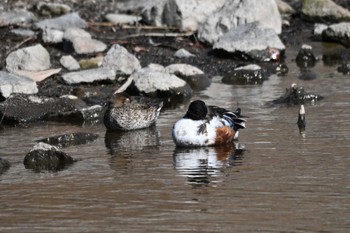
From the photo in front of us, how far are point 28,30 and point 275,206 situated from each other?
1115 centimetres

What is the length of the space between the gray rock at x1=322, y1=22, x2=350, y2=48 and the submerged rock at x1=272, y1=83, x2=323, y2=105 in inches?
224

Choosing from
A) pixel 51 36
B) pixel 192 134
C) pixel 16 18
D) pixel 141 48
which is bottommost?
pixel 192 134

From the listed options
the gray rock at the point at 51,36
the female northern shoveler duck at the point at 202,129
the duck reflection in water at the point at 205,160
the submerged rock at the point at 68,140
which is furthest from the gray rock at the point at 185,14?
the duck reflection in water at the point at 205,160

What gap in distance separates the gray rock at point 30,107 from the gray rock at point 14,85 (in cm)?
34

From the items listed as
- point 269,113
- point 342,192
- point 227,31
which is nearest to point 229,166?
point 342,192

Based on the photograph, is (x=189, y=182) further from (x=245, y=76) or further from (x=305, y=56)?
(x=305, y=56)

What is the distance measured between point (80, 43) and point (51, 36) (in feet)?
1.92

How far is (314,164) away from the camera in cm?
1053

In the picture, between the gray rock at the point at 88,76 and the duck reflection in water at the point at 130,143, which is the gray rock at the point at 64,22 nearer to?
the gray rock at the point at 88,76

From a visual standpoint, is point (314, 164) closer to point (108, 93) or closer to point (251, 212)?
point (251, 212)

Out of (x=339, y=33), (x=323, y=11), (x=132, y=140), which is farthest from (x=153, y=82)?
(x=323, y=11)

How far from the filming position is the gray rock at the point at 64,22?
19.4 m

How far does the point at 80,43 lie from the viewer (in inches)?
725

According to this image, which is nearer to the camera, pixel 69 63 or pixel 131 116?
pixel 131 116
